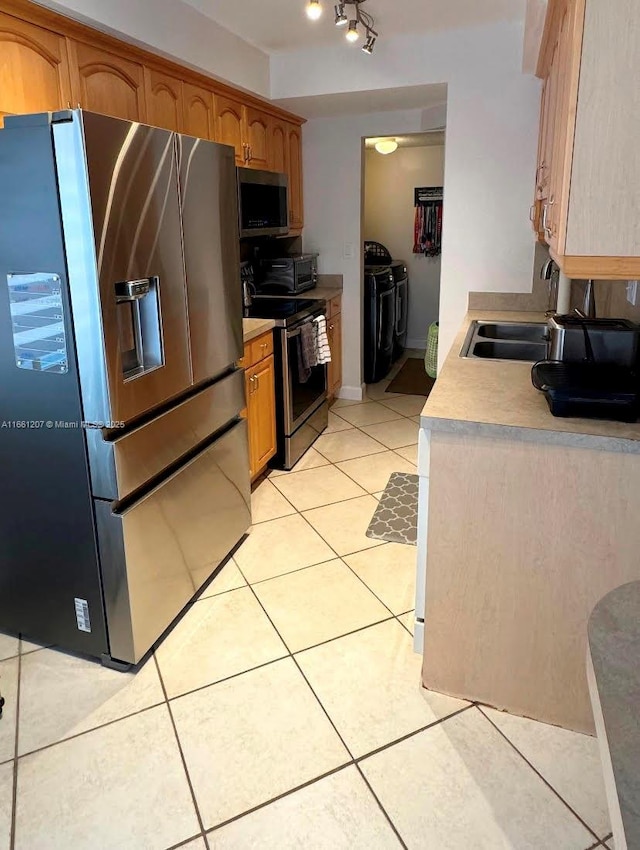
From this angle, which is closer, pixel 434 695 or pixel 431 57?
pixel 434 695

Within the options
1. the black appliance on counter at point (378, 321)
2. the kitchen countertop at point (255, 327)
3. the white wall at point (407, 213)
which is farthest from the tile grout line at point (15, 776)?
the white wall at point (407, 213)

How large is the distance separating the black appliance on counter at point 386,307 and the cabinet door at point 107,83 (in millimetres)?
2809

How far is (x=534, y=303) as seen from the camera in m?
3.49

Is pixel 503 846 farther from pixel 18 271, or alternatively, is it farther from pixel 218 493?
pixel 18 271

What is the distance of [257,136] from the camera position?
378cm

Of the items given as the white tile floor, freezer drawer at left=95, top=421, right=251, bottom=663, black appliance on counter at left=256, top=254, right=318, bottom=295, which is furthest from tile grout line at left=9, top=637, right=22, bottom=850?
black appliance on counter at left=256, top=254, right=318, bottom=295

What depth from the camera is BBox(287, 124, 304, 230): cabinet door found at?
4346 millimetres

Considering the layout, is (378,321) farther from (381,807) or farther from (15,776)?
(15,776)

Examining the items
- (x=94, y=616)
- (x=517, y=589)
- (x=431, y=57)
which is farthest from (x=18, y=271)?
(x=431, y=57)

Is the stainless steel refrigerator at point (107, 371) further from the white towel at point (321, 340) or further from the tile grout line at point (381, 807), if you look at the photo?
the white towel at point (321, 340)

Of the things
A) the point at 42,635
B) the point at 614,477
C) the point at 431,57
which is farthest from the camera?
the point at 431,57

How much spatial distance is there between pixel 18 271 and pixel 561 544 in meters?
1.68

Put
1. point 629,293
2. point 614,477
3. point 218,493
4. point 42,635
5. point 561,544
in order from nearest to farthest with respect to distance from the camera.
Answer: point 614,477, point 561,544, point 42,635, point 629,293, point 218,493

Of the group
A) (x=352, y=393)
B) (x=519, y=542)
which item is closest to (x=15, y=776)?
(x=519, y=542)
